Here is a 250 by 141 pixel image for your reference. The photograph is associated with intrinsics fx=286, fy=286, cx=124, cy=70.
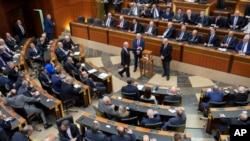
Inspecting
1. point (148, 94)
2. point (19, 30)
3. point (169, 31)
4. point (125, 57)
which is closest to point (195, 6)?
point (169, 31)

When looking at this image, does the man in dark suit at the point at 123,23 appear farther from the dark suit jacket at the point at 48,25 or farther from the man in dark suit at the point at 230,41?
the man in dark suit at the point at 230,41

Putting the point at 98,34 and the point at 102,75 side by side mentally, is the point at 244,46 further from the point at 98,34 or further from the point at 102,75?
the point at 98,34

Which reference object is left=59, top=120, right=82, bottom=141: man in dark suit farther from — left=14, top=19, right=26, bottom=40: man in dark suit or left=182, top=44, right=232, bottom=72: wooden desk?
left=14, top=19, right=26, bottom=40: man in dark suit

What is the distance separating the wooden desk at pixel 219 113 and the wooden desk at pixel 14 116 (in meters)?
4.60

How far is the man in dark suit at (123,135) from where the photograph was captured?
234 inches

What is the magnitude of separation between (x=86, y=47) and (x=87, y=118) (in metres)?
6.20

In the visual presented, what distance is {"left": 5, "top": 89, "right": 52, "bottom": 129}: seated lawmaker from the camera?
7.31m

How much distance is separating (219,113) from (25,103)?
16.3 ft

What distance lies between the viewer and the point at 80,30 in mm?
12688

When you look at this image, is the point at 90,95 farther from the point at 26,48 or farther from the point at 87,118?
the point at 26,48

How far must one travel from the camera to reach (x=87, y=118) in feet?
23.1

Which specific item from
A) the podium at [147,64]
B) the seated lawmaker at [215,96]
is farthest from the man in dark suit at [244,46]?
the podium at [147,64]

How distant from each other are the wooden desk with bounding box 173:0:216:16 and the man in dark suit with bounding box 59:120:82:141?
8.73m

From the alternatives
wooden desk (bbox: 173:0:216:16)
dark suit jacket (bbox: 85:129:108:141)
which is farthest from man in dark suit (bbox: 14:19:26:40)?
dark suit jacket (bbox: 85:129:108:141)
